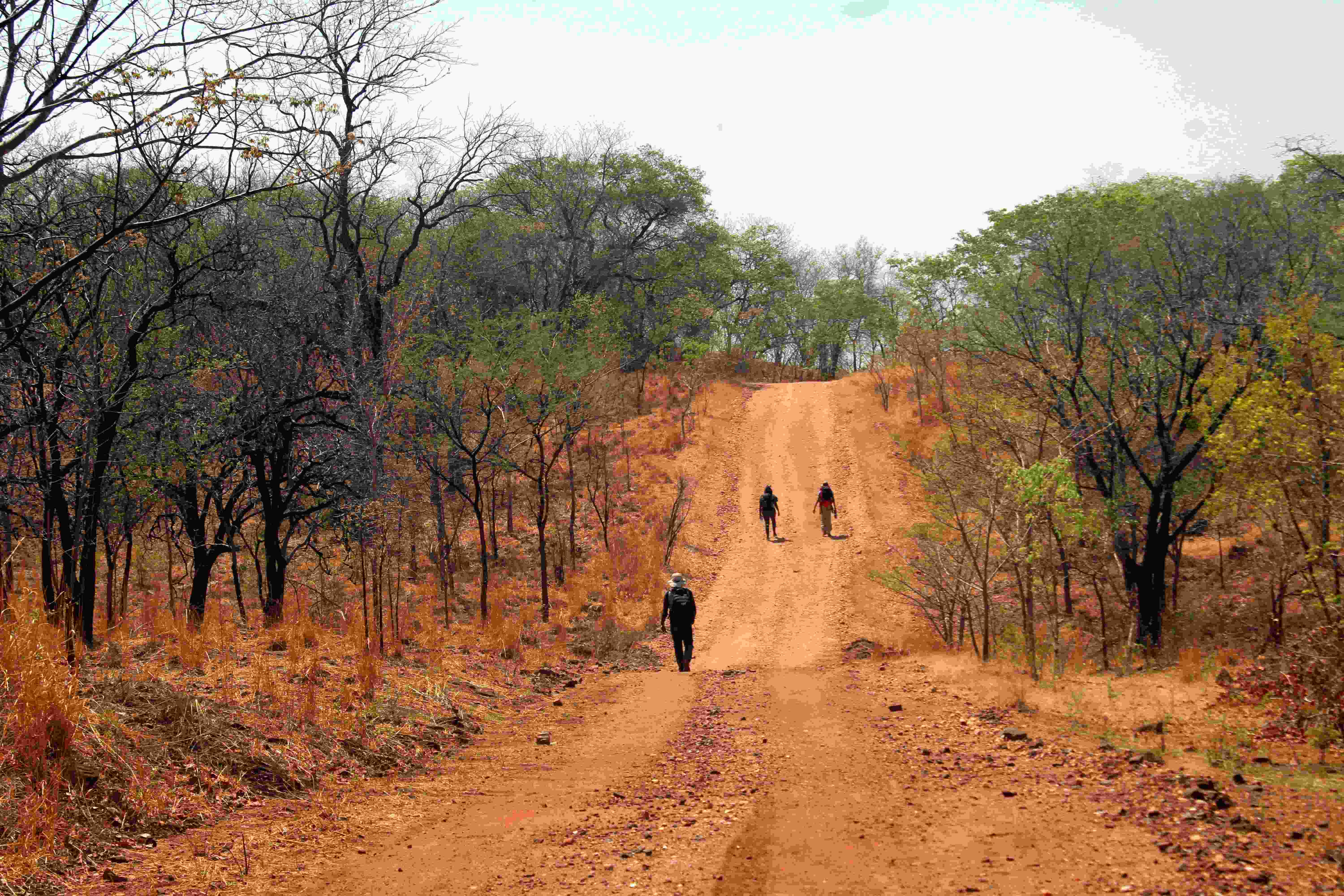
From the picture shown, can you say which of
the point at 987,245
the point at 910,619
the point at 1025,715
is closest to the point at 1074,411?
the point at 910,619

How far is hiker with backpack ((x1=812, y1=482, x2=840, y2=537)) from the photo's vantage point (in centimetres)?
2555

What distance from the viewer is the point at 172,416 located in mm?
12156

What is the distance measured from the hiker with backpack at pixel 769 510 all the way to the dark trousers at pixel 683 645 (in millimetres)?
11550

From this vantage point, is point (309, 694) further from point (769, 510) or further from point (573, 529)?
point (769, 510)

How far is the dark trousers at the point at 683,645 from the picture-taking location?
46.3 ft

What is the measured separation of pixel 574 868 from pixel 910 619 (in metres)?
15.6

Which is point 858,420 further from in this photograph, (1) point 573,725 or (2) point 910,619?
(1) point 573,725

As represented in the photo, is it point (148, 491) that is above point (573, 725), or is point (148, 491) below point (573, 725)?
above

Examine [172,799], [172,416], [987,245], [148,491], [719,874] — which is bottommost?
[719,874]

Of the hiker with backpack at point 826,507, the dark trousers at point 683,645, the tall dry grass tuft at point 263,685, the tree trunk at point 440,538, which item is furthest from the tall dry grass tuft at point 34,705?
the hiker with backpack at point 826,507

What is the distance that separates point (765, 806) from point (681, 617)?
7.60 m

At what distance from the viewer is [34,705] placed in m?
5.61

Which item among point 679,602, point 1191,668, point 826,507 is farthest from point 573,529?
point 1191,668

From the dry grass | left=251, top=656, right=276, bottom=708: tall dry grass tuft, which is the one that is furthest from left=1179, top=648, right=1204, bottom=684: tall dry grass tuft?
left=251, top=656, right=276, bottom=708: tall dry grass tuft
